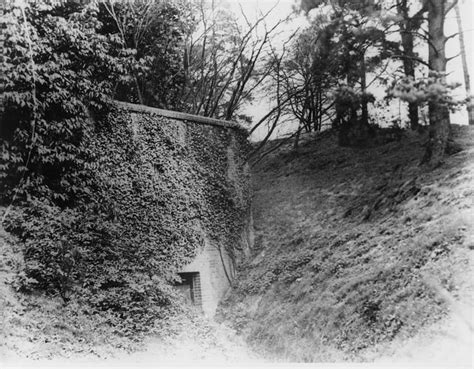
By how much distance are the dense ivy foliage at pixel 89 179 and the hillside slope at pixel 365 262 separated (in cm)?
233

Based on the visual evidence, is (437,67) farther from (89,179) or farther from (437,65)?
(89,179)

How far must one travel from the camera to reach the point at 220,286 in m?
13.2

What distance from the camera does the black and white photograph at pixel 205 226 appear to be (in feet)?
26.0

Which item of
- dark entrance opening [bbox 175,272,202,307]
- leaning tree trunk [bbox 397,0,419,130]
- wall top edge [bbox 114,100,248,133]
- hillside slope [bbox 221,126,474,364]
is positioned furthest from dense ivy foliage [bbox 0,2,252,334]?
leaning tree trunk [bbox 397,0,419,130]

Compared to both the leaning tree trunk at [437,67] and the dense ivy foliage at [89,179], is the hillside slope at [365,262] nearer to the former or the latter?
the leaning tree trunk at [437,67]

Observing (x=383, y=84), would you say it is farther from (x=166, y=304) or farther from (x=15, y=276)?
(x=15, y=276)

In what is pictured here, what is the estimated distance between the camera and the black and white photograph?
7914 mm

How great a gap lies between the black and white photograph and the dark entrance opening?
4 cm

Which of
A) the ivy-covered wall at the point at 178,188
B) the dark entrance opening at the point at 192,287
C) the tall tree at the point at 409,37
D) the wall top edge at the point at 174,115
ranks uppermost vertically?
the tall tree at the point at 409,37

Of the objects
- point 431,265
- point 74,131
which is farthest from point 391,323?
point 74,131

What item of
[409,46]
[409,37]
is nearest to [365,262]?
[409,46]

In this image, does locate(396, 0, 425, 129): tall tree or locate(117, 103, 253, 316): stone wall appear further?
locate(117, 103, 253, 316): stone wall

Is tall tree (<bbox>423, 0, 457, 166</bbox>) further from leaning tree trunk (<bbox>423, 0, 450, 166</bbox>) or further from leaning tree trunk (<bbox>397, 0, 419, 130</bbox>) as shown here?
leaning tree trunk (<bbox>397, 0, 419, 130</bbox>)

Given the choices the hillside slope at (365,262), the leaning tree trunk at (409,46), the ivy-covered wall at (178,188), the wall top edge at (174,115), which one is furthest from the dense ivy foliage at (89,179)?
the leaning tree trunk at (409,46)
